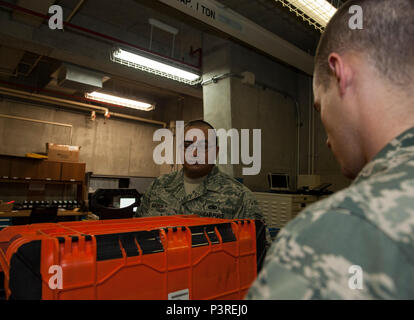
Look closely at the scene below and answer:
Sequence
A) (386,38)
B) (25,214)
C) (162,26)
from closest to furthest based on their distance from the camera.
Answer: (386,38) < (162,26) < (25,214)

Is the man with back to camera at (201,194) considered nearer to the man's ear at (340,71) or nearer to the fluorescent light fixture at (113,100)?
the man's ear at (340,71)

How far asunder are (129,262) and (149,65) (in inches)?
122

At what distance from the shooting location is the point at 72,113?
6.18 m

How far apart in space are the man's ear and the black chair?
177 inches

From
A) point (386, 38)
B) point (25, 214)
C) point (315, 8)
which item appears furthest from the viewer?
point (25, 214)

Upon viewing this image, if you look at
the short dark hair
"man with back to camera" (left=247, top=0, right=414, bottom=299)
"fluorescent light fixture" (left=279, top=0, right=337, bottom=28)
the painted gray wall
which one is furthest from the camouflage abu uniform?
the painted gray wall

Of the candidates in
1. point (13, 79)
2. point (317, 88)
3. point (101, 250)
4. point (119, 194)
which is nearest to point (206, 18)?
point (317, 88)

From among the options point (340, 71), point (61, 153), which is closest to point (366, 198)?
point (340, 71)

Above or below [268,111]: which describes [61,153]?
below

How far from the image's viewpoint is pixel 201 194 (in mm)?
1649

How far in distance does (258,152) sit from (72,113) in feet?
14.7

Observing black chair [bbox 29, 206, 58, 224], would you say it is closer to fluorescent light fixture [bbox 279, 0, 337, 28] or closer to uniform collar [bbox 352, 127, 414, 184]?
fluorescent light fixture [bbox 279, 0, 337, 28]

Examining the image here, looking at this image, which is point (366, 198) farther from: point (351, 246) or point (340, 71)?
point (340, 71)
